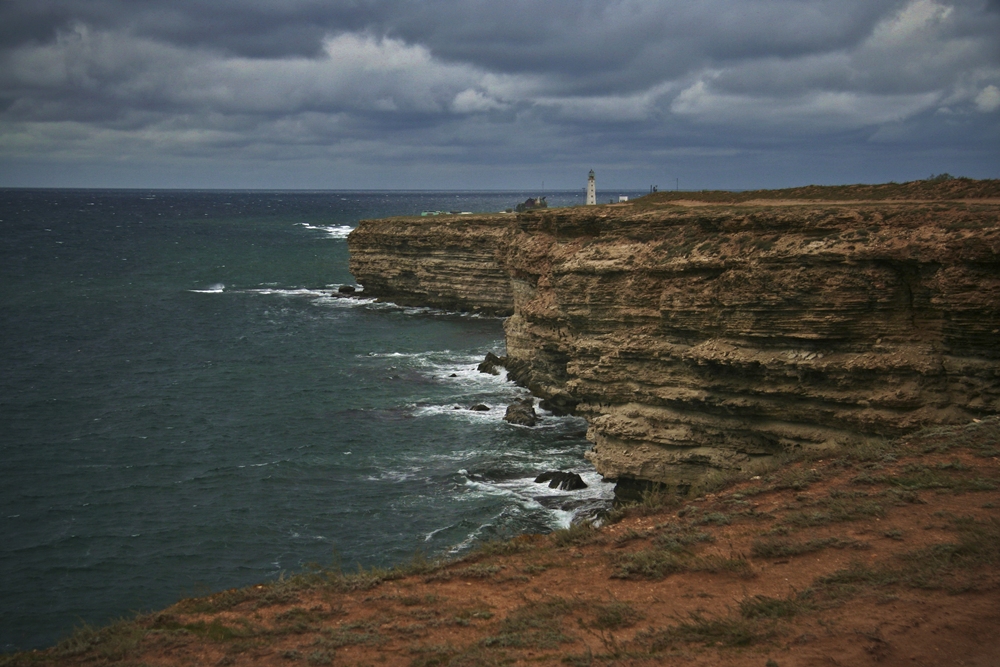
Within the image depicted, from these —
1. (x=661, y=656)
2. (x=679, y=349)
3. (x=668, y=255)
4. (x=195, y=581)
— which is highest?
(x=668, y=255)

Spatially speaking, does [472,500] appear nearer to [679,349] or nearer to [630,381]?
[630,381]

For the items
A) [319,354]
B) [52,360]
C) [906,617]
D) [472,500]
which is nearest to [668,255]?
[472,500]

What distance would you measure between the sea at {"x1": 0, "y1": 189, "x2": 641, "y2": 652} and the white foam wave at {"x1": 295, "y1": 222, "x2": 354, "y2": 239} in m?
76.9

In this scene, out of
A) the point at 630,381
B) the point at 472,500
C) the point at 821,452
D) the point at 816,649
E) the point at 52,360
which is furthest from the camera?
the point at 52,360

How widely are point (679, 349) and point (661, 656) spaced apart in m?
13.7

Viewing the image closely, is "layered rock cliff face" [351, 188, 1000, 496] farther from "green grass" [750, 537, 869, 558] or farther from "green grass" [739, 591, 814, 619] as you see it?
"green grass" [739, 591, 814, 619]

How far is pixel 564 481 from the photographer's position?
28.0 m

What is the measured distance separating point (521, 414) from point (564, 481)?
Result: 26.7ft

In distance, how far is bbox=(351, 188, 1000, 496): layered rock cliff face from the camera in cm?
1891

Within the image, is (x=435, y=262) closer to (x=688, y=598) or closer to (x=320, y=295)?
(x=320, y=295)

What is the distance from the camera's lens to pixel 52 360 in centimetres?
4859

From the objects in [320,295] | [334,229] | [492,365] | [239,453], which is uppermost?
[334,229]

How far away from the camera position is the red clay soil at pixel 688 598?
10516mm

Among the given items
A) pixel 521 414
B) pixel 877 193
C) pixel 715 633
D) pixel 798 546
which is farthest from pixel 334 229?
pixel 715 633
